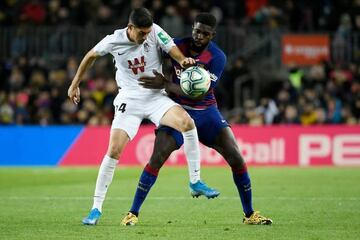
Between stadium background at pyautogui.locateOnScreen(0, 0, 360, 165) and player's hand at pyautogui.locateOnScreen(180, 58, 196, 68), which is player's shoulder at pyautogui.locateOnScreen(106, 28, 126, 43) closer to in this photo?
player's hand at pyautogui.locateOnScreen(180, 58, 196, 68)

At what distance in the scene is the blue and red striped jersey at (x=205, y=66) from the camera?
33.8 feet

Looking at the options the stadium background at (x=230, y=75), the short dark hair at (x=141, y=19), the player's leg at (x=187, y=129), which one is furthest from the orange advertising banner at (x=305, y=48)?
the short dark hair at (x=141, y=19)

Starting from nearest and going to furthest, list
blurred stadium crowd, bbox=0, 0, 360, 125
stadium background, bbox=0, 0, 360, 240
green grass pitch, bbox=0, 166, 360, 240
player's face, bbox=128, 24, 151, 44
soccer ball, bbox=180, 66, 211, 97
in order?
green grass pitch, bbox=0, 166, 360, 240 < soccer ball, bbox=180, 66, 211, 97 < player's face, bbox=128, 24, 151, 44 < stadium background, bbox=0, 0, 360, 240 < blurred stadium crowd, bbox=0, 0, 360, 125

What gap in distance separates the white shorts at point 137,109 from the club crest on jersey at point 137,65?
12.0 inches

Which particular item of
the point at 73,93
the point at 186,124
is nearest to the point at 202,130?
the point at 186,124

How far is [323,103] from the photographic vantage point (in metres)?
23.8

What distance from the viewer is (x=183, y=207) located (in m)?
12.2

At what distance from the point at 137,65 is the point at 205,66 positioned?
30.7 inches

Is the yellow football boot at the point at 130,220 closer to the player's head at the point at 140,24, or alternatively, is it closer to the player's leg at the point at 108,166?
the player's leg at the point at 108,166

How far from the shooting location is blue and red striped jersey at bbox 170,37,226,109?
10289 millimetres

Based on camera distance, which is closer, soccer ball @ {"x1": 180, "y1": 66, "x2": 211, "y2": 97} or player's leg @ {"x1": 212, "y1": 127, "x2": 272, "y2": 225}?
soccer ball @ {"x1": 180, "y1": 66, "x2": 211, "y2": 97}

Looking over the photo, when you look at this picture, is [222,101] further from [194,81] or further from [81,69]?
[194,81]

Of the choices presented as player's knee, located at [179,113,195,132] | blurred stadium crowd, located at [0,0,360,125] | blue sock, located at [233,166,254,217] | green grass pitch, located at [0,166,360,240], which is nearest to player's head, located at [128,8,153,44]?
player's knee, located at [179,113,195,132]

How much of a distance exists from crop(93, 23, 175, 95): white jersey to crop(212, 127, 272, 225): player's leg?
964mm
